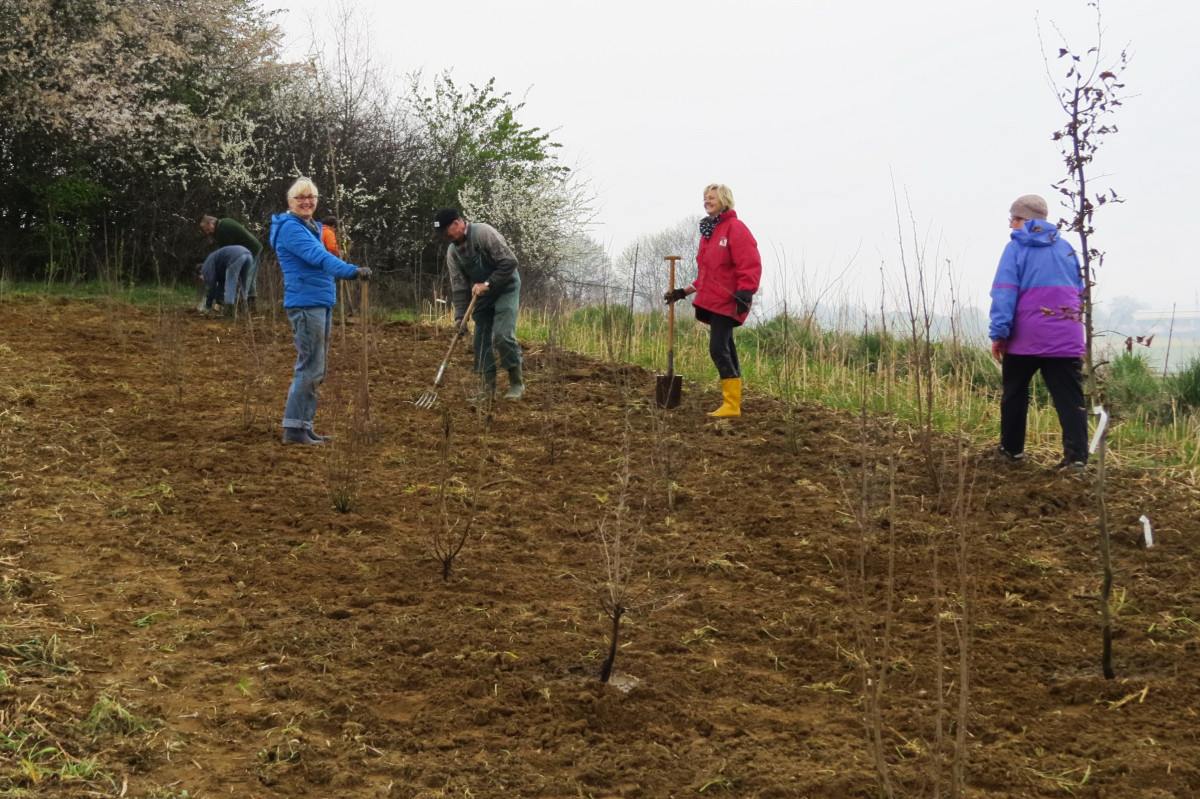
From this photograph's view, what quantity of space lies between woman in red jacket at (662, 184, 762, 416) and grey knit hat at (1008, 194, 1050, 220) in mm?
1769

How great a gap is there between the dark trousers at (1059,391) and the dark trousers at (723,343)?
6.40 feet

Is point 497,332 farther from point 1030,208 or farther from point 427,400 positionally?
point 1030,208

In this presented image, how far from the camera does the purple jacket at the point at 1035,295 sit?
587 centimetres

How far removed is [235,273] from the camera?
494 inches

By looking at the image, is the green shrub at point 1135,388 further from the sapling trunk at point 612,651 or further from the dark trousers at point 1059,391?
the sapling trunk at point 612,651

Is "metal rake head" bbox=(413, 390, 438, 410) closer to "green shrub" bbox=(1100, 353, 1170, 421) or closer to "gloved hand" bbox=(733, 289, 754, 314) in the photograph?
"gloved hand" bbox=(733, 289, 754, 314)

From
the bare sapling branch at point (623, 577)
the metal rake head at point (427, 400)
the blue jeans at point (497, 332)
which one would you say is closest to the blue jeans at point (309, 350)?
the metal rake head at point (427, 400)

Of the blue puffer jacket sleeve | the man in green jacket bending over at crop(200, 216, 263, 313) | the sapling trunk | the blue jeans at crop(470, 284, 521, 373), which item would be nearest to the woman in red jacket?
the blue jeans at crop(470, 284, 521, 373)

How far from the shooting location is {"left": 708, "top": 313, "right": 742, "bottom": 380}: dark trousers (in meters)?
7.41

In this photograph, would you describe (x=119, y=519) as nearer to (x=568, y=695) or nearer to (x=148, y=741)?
(x=148, y=741)

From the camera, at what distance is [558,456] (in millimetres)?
6703

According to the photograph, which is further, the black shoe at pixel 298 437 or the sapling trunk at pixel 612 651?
the black shoe at pixel 298 437

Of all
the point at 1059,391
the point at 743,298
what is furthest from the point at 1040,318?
the point at 743,298

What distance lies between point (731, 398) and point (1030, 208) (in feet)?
8.17
